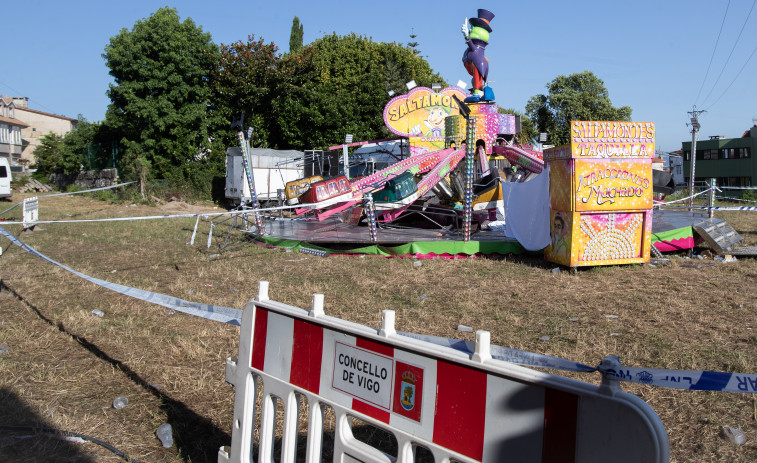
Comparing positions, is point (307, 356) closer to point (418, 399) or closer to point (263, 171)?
point (418, 399)

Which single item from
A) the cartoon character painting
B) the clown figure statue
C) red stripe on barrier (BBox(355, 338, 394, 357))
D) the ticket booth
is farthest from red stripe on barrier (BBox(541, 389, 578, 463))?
the cartoon character painting

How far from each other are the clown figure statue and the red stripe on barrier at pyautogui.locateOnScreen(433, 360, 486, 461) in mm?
13890

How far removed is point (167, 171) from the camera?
2962 centimetres

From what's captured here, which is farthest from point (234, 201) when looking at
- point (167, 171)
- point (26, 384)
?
point (26, 384)

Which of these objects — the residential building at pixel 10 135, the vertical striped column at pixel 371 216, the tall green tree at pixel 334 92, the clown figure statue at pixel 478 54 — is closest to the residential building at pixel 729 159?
the tall green tree at pixel 334 92

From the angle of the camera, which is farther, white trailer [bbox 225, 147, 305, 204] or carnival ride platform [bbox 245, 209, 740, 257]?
white trailer [bbox 225, 147, 305, 204]

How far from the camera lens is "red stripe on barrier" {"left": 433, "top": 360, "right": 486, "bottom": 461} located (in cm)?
195

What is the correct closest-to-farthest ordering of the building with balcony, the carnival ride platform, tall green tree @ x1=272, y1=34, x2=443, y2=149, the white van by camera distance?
1. the carnival ride platform
2. the white van
3. tall green tree @ x1=272, y1=34, x2=443, y2=149
4. the building with balcony

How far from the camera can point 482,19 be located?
14570 mm

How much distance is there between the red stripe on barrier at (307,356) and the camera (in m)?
2.55

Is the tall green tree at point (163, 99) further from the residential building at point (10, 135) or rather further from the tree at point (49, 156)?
the residential building at point (10, 135)

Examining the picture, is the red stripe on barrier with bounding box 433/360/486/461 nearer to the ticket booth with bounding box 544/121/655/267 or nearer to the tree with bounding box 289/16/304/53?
the ticket booth with bounding box 544/121/655/267

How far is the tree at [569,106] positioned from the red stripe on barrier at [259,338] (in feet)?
134

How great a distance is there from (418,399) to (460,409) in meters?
0.19
